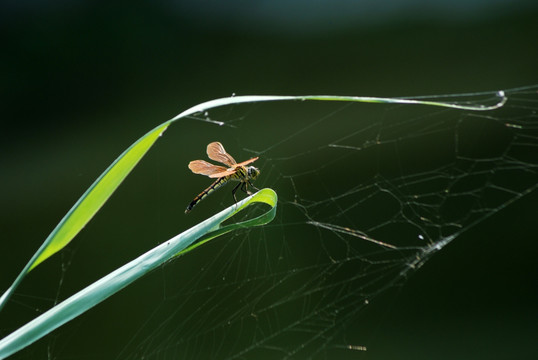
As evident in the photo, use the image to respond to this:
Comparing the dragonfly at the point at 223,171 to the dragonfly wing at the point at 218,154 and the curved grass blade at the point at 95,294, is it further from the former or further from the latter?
the curved grass blade at the point at 95,294

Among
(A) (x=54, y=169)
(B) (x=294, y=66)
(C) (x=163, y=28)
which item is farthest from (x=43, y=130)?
(B) (x=294, y=66)

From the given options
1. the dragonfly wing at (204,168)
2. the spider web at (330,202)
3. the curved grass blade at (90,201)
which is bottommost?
the spider web at (330,202)

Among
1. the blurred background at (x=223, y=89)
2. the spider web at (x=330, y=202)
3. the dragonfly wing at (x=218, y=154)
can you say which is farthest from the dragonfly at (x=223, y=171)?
the blurred background at (x=223, y=89)

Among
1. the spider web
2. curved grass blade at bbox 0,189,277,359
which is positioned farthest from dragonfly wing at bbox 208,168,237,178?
the spider web

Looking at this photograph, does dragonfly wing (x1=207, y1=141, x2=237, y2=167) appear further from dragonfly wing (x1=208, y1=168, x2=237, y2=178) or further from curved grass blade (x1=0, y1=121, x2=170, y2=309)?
curved grass blade (x1=0, y1=121, x2=170, y2=309)

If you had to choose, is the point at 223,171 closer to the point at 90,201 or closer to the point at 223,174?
the point at 223,174

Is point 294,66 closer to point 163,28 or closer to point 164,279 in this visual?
point 163,28
